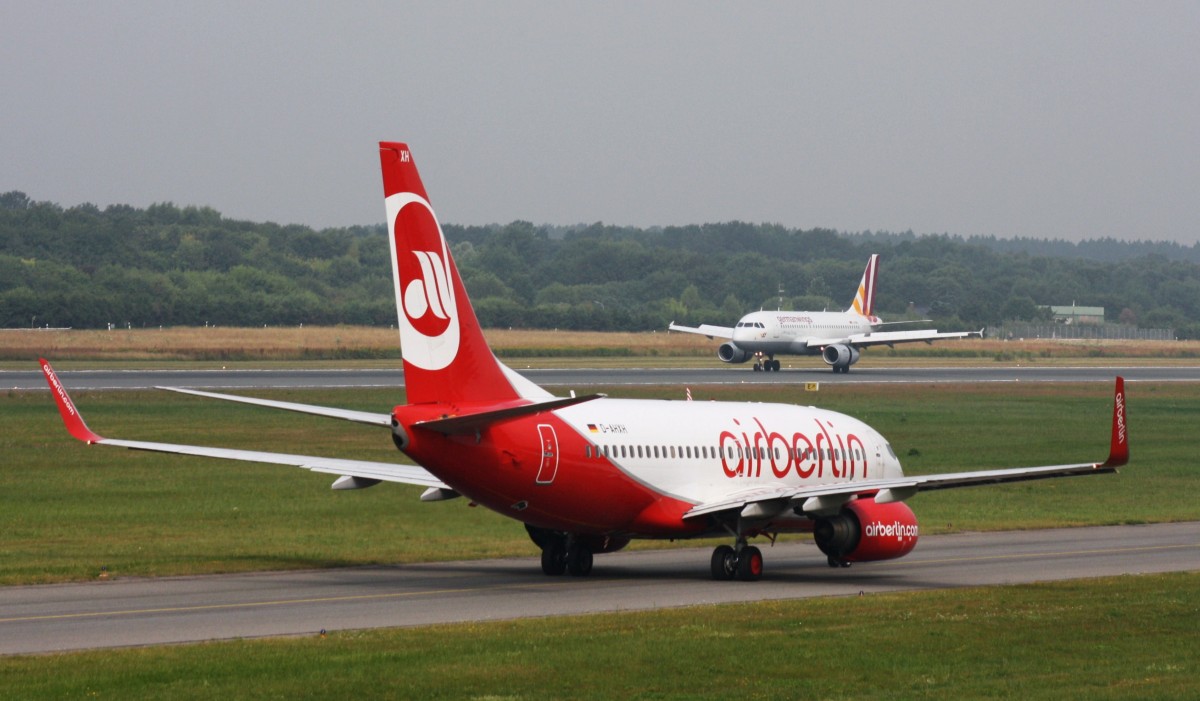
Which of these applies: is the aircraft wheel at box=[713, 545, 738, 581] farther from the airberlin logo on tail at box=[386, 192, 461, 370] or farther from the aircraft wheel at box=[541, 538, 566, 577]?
the airberlin logo on tail at box=[386, 192, 461, 370]

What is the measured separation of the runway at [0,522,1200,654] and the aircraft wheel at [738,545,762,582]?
24 cm

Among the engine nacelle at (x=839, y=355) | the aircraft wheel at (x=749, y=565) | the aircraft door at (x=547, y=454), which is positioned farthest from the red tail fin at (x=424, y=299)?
the engine nacelle at (x=839, y=355)

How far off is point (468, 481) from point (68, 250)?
161 metres

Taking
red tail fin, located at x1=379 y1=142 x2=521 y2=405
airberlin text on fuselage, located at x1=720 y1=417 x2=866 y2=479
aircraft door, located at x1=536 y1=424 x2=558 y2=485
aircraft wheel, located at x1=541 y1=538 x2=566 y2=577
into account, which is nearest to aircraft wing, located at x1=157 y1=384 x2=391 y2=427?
red tail fin, located at x1=379 y1=142 x2=521 y2=405

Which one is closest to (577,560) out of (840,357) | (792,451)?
(792,451)

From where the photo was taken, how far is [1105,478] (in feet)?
154

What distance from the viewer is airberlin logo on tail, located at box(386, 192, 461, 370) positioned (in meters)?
22.9

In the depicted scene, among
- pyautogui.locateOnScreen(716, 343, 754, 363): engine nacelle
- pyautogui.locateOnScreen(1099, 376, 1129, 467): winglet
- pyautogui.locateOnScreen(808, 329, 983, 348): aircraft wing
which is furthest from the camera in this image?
pyautogui.locateOnScreen(808, 329, 983, 348): aircraft wing

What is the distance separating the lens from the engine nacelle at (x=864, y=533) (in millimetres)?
26984

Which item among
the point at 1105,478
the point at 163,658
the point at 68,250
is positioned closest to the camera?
the point at 163,658

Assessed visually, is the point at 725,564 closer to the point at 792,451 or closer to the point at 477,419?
the point at 792,451

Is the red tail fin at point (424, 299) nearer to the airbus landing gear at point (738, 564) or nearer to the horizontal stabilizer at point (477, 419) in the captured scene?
the horizontal stabilizer at point (477, 419)

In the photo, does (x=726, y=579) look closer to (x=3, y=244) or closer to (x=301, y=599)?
(x=301, y=599)

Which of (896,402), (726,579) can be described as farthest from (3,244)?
(726,579)
